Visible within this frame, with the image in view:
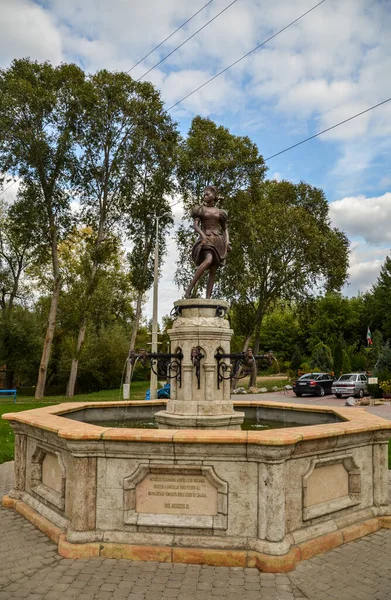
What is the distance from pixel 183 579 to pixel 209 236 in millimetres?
5535

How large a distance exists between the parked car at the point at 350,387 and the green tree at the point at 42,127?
17081mm

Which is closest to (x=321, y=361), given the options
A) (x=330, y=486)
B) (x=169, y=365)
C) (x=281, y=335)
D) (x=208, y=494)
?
(x=281, y=335)

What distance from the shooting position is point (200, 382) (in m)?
7.53

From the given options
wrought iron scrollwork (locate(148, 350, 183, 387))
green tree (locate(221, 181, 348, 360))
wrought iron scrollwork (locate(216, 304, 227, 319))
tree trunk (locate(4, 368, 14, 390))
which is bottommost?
tree trunk (locate(4, 368, 14, 390))

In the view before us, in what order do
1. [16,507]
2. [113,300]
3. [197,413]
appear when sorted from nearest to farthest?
[16,507] < [197,413] < [113,300]

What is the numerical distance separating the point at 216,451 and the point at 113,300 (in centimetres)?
3910

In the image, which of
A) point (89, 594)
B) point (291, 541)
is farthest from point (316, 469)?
point (89, 594)

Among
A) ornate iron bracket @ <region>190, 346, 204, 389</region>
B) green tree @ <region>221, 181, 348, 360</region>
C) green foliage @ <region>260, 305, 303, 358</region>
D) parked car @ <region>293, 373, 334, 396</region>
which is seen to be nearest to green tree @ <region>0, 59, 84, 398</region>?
green tree @ <region>221, 181, 348, 360</region>

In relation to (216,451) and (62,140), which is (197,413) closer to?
(216,451)

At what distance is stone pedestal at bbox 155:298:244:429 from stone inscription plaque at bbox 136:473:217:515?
2.21m

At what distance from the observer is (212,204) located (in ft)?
28.1

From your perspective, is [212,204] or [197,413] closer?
[197,413]

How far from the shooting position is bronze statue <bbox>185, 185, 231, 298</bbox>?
27.4ft

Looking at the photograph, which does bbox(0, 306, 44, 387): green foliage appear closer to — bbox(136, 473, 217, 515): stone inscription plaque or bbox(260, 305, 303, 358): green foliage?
bbox(260, 305, 303, 358): green foliage
